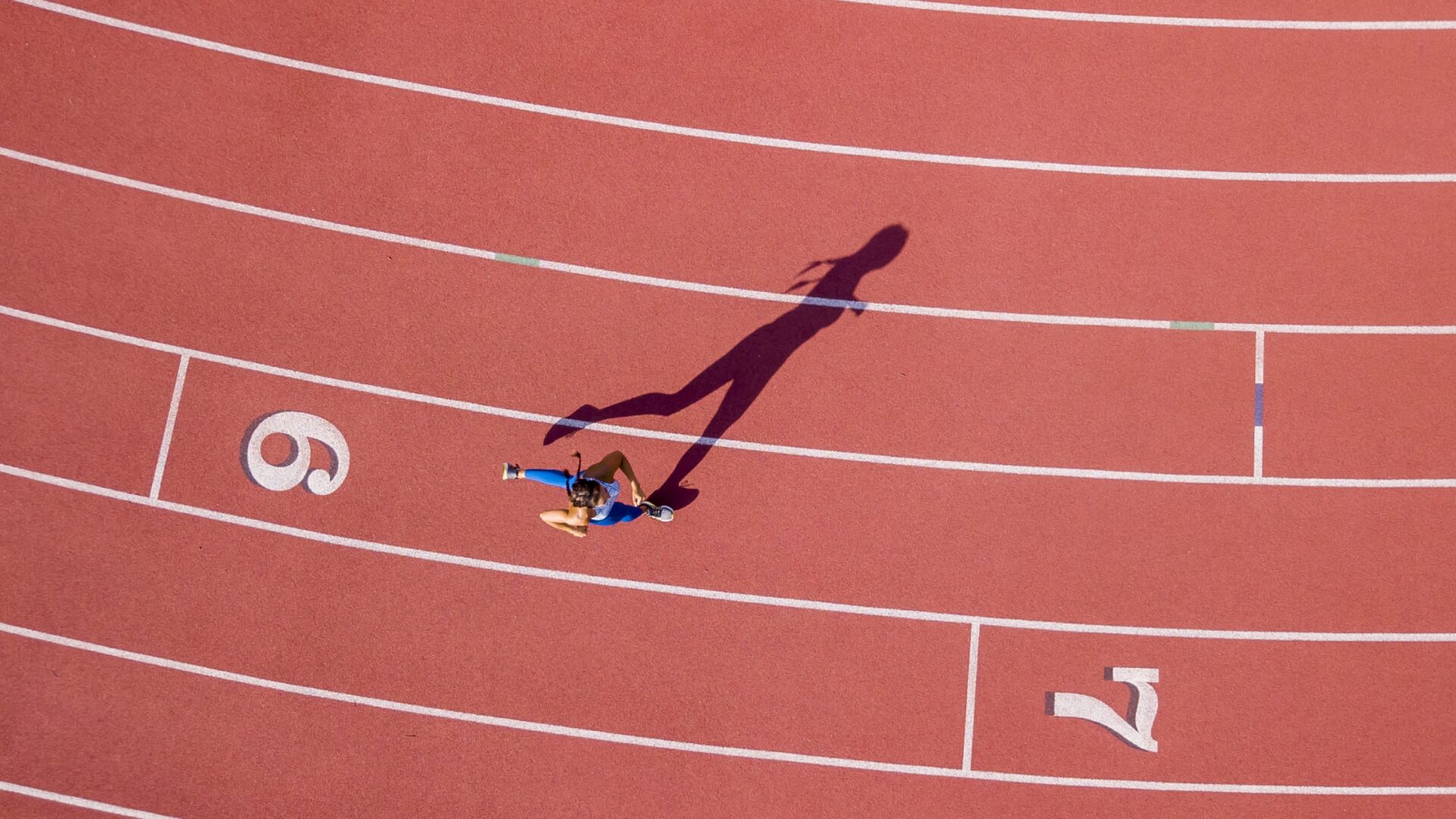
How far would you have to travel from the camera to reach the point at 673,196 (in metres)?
8.03

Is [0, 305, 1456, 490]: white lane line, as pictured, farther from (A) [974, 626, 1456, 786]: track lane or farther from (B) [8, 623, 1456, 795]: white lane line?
(B) [8, 623, 1456, 795]: white lane line

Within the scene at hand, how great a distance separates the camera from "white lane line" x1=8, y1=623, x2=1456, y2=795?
26.0 feet

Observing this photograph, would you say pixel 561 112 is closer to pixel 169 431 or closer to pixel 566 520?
pixel 566 520

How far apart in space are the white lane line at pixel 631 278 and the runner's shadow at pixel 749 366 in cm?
10

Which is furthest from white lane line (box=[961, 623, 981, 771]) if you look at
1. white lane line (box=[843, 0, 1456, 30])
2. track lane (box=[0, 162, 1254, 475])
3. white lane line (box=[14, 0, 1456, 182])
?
white lane line (box=[843, 0, 1456, 30])

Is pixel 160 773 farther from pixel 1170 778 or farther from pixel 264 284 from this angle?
pixel 1170 778

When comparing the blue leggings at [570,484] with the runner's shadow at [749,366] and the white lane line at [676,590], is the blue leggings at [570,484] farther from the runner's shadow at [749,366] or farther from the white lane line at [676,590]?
Result: the white lane line at [676,590]

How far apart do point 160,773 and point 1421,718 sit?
1094 centimetres

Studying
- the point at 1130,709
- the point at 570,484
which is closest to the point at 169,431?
the point at 570,484

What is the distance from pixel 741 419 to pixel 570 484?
162cm

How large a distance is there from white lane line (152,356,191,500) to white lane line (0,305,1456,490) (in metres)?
0.15

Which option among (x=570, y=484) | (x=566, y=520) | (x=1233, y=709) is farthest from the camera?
(x=1233, y=709)

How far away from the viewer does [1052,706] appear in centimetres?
792

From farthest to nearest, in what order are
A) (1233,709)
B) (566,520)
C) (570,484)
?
(1233,709) < (570,484) < (566,520)
